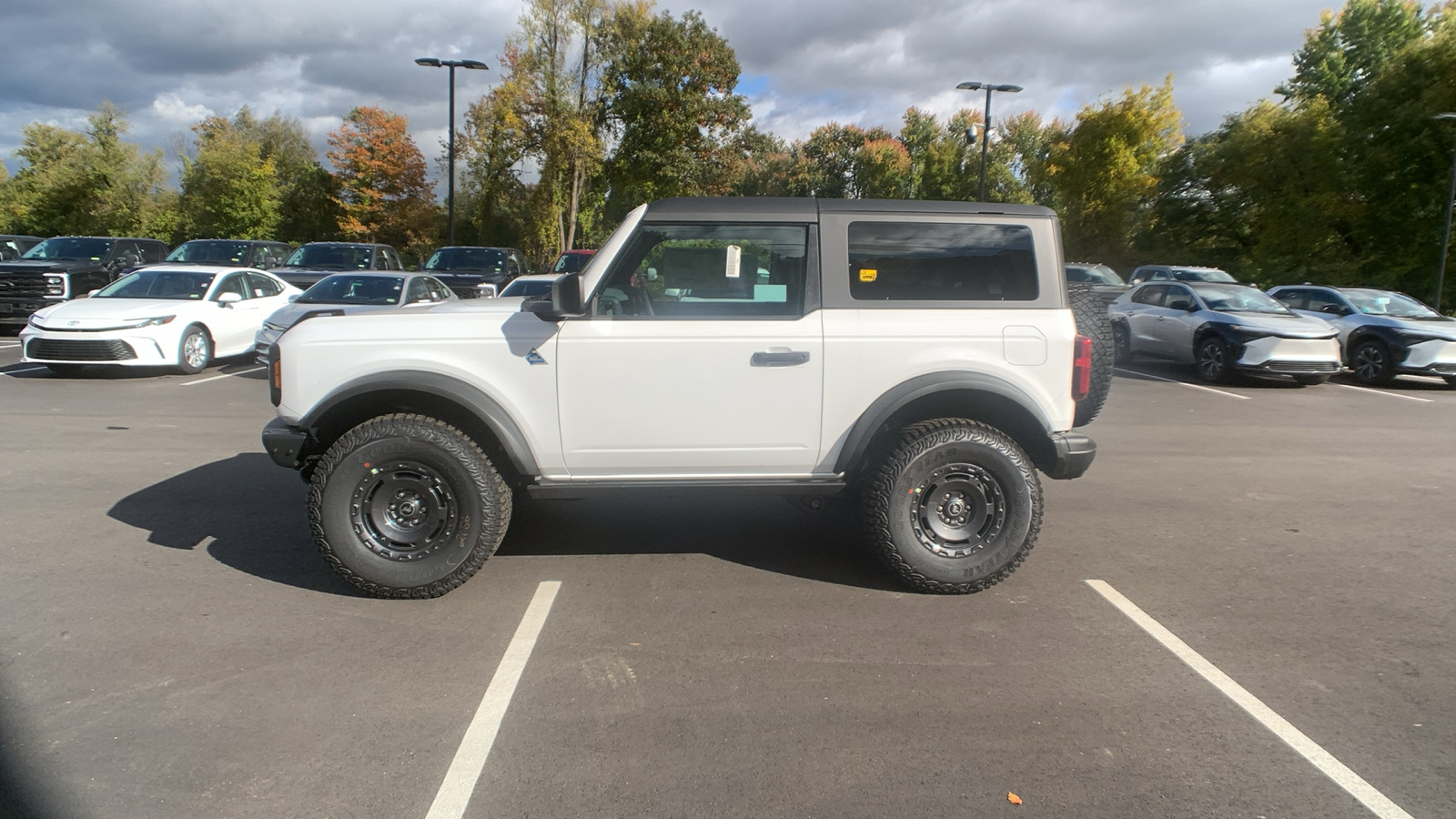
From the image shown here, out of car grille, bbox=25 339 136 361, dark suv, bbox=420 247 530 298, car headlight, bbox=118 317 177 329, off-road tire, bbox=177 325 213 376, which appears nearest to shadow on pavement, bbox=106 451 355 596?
car grille, bbox=25 339 136 361

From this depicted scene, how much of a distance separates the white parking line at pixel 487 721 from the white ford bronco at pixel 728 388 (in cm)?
49

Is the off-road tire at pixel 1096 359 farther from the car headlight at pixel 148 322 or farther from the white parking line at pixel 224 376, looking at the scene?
the car headlight at pixel 148 322

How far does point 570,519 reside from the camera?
247 inches

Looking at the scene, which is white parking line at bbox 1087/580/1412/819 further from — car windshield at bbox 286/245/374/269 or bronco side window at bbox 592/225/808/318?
car windshield at bbox 286/245/374/269

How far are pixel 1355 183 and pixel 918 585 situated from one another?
2982 centimetres

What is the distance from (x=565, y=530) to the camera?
602cm

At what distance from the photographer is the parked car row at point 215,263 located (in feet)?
56.5

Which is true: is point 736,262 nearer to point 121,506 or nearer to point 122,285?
point 121,506

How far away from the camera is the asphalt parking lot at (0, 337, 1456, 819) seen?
3.13 meters

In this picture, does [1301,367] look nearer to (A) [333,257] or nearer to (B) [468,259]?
(B) [468,259]

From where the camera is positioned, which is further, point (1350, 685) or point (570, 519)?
point (570, 519)

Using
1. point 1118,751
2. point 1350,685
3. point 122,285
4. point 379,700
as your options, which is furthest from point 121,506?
point 122,285

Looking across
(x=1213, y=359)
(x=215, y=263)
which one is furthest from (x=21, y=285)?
(x=1213, y=359)

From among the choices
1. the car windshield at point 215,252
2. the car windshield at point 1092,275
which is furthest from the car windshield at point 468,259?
the car windshield at point 1092,275
